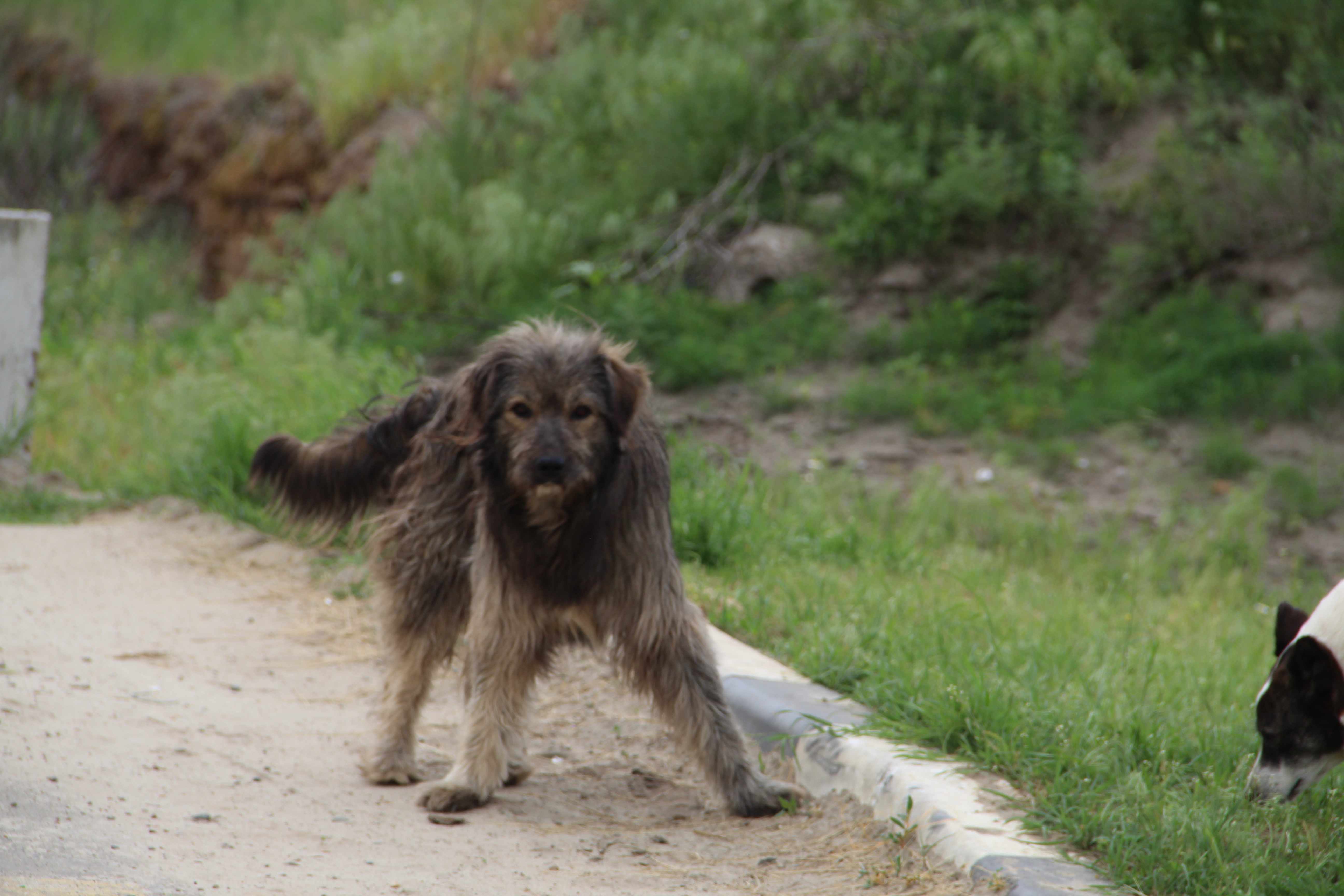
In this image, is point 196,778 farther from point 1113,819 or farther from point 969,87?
point 969,87

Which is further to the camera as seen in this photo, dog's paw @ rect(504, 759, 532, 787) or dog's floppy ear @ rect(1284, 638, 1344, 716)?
dog's paw @ rect(504, 759, 532, 787)

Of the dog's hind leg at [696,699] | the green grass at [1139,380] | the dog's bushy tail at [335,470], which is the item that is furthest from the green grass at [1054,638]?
the dog's bushy tail at [335,470]

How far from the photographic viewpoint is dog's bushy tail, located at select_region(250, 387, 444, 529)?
5.14 m

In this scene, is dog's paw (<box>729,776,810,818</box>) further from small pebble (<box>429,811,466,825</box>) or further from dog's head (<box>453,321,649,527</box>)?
dog's head (<box>453,321,649,527</box>)

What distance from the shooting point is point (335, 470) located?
520cm

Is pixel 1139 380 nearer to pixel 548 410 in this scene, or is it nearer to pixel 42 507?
pixel 548 410

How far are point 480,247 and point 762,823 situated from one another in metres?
7.26

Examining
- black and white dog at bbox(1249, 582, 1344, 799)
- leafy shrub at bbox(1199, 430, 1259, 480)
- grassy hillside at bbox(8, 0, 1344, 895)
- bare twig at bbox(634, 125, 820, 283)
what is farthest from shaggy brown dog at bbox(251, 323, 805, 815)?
bare twig at bbox(634, 125, 820, 283)

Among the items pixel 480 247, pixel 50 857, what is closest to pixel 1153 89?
pixel 480 247

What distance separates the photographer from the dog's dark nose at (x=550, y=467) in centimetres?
409

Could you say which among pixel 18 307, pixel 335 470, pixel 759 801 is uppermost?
pixel 335 470

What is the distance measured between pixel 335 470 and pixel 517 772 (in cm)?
139

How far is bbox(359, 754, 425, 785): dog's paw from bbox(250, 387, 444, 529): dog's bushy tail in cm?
101

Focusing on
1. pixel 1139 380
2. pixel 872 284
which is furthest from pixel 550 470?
pixel 872 284
